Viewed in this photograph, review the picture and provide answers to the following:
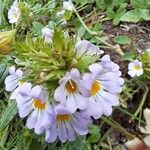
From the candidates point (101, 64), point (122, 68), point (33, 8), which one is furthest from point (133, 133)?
A: point (33, 8)

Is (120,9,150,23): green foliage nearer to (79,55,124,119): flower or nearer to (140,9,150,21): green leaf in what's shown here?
(140,9,150,21): green leaf

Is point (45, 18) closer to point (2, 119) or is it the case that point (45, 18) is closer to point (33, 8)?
point (33, 8)

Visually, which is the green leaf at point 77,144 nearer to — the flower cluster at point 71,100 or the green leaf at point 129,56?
the flower cluster at point 71,100

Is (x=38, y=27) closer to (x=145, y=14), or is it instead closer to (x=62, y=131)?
(x=145, y=14)

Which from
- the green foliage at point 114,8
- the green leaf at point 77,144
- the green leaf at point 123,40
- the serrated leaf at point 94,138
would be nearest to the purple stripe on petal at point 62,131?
the green leaf at point 77,144

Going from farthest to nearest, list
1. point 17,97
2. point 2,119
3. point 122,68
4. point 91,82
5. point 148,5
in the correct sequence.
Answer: point 148,5 → point 122,68 → point 2,119 → point 17,97 → point 91,82

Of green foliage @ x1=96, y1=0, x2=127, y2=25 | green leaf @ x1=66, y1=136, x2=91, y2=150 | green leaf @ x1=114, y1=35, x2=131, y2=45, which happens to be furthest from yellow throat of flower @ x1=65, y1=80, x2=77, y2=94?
green foliage @ x1=96, y1=0, x2=127, y2=25

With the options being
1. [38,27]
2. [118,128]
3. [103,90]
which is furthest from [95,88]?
[38,27]
